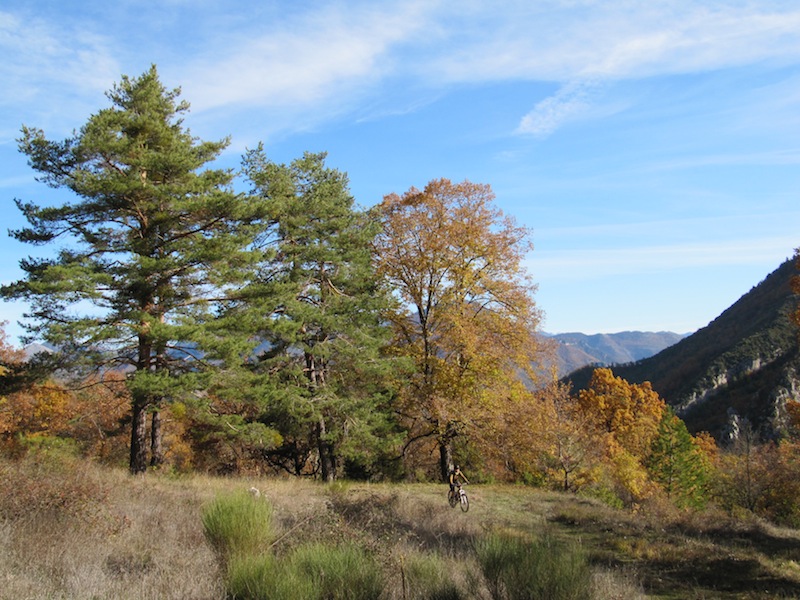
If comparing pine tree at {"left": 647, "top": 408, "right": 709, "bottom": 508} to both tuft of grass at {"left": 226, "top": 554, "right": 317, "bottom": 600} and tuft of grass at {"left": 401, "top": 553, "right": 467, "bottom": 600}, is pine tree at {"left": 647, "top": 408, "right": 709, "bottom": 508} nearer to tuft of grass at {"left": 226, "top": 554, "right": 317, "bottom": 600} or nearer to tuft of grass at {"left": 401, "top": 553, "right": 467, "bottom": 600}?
tuft of grass at {"left": 401, "top": 553, "right": 467, "bottom": 600}

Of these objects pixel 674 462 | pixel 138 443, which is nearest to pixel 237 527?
pixel 138 443

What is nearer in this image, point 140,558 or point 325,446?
point 140,558

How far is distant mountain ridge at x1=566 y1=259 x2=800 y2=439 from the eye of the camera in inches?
3669

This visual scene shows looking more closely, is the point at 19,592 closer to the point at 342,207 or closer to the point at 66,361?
the point at 66,361

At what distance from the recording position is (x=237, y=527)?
6273 mm

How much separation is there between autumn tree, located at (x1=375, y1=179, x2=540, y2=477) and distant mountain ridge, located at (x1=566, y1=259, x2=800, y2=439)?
72.9 metres

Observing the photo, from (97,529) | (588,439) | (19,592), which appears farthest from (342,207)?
(588,439)

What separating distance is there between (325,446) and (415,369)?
16.1 feet

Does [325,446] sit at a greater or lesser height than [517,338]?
lesser

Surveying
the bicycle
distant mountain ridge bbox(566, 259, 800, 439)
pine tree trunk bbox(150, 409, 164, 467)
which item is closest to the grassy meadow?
the bicycle

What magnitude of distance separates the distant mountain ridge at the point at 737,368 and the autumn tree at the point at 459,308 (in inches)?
2871

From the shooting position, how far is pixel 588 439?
3172 cm

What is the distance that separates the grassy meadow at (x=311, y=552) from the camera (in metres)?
5.12

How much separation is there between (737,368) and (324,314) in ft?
378
